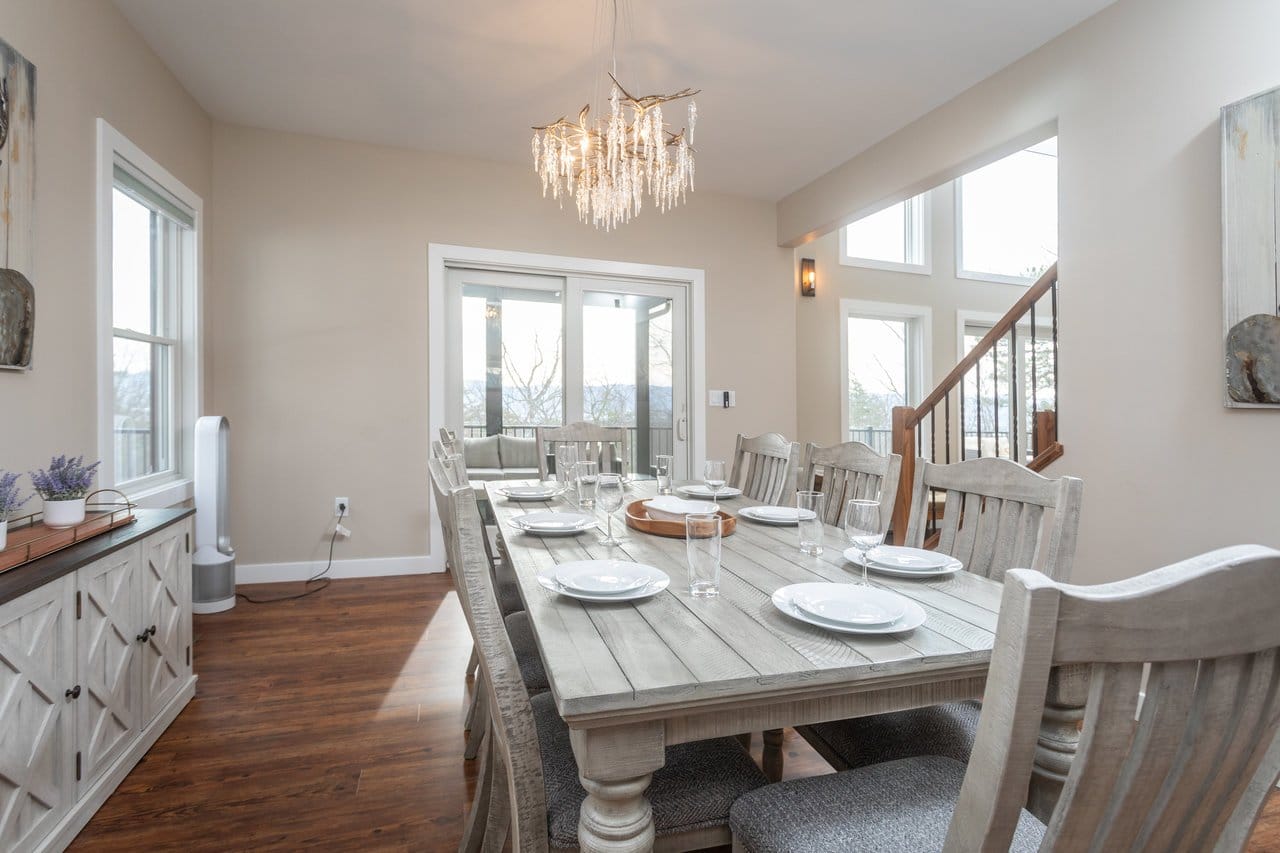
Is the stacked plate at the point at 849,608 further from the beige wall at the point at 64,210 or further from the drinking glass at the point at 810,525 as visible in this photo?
the beige wall at the point at 64,210

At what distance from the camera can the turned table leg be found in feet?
3.05

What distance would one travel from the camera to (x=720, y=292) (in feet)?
15.2

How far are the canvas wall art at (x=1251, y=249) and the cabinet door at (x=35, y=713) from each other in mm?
3370

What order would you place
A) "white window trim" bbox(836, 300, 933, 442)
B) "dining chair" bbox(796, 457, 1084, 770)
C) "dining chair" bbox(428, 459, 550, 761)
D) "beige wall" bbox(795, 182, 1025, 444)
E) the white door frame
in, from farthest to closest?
1. "white window trim" bbox(836, 300, 933, 442)
2. "beige wall" bbox(795, 182, 1025, 444)
3. the white door frame
4. "dining chair" bbox(796, 457, 1084, 770)
5. "dining chair" bbox(428, 459, 550, 761)

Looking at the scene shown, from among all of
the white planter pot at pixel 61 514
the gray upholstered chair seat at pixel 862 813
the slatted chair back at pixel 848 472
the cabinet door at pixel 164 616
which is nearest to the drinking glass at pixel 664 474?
the slatted chair back at pixel 848 472

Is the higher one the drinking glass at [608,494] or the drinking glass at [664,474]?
the drinking glass at [664,474]

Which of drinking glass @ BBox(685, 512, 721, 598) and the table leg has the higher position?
drinking glass @ BBox(685, 512, 721, 598)

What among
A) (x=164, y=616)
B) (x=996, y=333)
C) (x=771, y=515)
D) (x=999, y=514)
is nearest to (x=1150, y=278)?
(x=996, y=333)

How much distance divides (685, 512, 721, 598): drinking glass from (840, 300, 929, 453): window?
443 centimetres

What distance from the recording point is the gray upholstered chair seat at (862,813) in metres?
0.86

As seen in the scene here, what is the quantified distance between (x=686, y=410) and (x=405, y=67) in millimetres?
2717

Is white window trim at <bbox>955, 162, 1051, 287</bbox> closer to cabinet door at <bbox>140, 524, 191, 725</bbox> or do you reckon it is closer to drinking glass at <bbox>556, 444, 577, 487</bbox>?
drinking glass at <bbox>556, 444, 577, 487</bbox>

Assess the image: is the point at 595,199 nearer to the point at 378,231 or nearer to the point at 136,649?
the point at 378,231

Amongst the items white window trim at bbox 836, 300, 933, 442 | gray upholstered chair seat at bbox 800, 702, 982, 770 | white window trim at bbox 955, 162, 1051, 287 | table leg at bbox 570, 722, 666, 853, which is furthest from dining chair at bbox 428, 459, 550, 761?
white window trim at bbox 955, 162, 1051, 287
